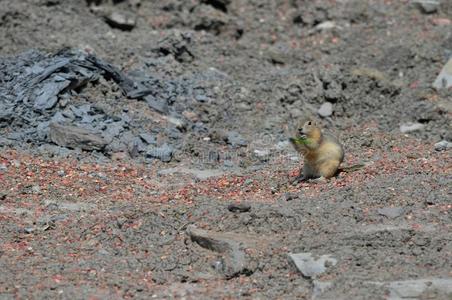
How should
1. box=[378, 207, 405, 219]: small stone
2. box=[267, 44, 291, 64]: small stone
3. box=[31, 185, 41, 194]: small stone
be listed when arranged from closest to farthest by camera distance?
box=[378, 207, 405, 219]: small stone < box=[31, 185, 41, 194]: small stone < box=[267, 44, 291, 64]: small stone

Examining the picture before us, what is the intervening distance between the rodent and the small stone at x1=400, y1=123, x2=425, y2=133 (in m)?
2.57

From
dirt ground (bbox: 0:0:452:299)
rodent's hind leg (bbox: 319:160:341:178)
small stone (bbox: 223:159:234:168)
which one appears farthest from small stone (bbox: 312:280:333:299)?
small stone (bbox: 223:159:234:168)

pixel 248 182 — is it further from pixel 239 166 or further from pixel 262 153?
pixel 262 153

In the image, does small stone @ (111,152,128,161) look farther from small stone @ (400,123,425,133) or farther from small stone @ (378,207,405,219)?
small stone @ (378,207,405,219)

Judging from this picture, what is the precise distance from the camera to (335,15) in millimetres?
15047

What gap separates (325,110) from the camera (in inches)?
480

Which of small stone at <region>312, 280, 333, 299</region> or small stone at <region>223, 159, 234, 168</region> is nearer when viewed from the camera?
small stone at <region>312, 280, 333, 299</region>

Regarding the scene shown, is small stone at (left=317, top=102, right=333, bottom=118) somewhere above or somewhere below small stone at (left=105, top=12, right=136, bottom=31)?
above

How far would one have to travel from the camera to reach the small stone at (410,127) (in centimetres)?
1159

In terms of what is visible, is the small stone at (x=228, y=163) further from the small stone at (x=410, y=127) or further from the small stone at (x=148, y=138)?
the small stone at (x=410, y=127)

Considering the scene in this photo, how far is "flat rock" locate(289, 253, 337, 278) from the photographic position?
7.21 metres

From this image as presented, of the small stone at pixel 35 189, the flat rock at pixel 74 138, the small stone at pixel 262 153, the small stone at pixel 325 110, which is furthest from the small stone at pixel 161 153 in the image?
the small stone at pixel 325 110

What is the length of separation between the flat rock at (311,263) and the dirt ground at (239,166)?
38mm

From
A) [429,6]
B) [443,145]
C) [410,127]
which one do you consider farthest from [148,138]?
[429,6]
